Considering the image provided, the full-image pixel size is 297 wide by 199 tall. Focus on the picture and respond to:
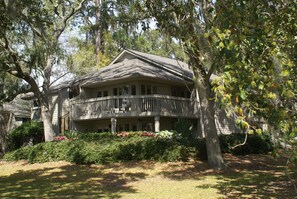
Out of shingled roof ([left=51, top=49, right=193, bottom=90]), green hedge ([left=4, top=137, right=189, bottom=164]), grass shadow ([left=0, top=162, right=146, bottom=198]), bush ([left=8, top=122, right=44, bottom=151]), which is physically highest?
shingled roof ([left=51, top=49, right=193, bottom=90])

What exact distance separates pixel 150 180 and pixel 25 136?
19.4m

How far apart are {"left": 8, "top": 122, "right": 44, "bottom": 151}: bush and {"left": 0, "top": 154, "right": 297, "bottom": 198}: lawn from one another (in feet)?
33.5

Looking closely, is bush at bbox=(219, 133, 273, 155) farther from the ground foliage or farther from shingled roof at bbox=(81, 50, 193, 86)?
shingled roof at bbox=(81, 50, 193, 86)

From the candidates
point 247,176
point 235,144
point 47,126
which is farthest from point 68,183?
point 47,126

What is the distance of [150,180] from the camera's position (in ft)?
46.9

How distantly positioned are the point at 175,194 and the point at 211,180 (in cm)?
309

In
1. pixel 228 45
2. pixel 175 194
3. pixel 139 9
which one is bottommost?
pixel 175 194

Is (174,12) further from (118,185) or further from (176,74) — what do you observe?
(176,74)

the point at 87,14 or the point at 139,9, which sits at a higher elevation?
the point at 87,14

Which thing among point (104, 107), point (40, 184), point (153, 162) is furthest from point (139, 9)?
point (104, 107)

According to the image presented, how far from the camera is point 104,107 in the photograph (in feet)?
88.8

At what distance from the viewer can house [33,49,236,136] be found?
25984mm

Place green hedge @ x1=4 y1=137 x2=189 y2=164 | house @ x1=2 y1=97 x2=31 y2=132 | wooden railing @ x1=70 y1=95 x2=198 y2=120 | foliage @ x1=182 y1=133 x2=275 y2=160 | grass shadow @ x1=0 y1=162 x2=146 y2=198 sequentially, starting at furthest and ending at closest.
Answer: house @ x1=2 y1=97 x2=31 y2=132 < wooden railing @ x1=70 y1=95 x2=198 y2=120 < foliage @ x1=182 y1=133 x2=275 y2=160 < green hedge @ x1=4 y1=137 x2=189 y2=164 < grass shadow @ x1=0 y1=162 x2=146 y2=198

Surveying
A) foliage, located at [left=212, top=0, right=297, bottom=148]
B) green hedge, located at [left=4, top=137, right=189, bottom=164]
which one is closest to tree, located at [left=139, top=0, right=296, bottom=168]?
foliage, located at [left=212, top=0, right=297, bottom=148]
